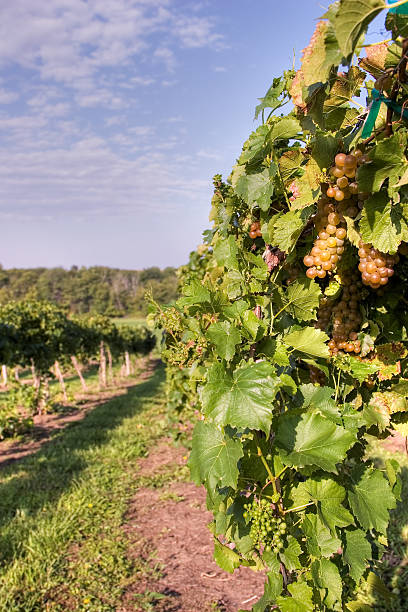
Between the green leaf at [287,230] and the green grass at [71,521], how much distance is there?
374cm

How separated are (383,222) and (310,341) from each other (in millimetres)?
430

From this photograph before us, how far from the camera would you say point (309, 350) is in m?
1.32

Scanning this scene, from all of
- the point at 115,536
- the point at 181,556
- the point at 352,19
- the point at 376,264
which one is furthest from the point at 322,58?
the point at 115,536

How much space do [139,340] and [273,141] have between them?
24523 mm

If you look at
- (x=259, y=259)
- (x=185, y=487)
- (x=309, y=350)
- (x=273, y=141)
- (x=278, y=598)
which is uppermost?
(x=273, y=141)

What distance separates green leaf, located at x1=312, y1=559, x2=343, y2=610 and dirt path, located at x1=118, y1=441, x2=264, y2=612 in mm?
2711

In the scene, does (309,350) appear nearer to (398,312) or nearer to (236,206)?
(398,312)

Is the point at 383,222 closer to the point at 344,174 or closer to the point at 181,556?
the point at 344,174

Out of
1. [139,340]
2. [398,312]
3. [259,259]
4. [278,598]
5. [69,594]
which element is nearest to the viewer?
[278,598]

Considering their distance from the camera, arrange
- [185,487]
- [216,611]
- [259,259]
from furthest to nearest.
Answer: [185,487] → [216,611] → [259,259]

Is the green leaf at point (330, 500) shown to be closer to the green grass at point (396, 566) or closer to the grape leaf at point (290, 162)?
the grape leaf at point (290, 162)

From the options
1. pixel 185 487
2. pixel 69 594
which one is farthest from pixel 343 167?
pixel 185 487

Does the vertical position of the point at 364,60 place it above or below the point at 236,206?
above

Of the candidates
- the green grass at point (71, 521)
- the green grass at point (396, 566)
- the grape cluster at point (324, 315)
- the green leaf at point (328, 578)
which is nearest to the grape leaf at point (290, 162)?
the grape cluster at point (324, 315)
